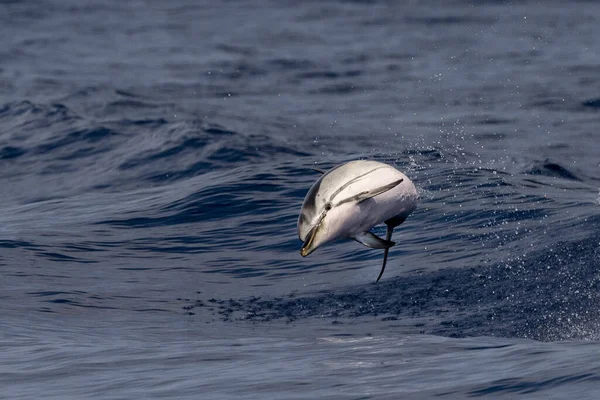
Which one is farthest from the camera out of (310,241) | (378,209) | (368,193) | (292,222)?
(292,222)

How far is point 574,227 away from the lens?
39.7 ft

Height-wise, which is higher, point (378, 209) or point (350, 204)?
point (350, 204)

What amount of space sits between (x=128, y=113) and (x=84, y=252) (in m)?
10.2

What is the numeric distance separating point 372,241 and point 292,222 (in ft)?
22.3

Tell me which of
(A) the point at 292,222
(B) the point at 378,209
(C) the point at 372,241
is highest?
(B) the point at 378,209

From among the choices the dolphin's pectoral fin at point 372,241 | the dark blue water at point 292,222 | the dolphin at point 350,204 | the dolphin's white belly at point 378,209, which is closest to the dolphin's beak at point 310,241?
the dolphin at point 350,204

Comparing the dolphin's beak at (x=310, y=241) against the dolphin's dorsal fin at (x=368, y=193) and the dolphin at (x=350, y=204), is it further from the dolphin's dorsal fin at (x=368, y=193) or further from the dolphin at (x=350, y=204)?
the dolphin's dorsal fin at (x=368, y=193)

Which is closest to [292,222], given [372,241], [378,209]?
[378,209]

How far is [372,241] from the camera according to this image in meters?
6.82

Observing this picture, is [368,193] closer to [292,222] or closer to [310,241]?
[310,241]

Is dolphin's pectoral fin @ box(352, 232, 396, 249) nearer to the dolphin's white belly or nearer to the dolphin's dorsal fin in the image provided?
the dolphin's white belly

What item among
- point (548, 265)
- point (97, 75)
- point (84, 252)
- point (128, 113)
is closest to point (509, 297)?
point (548, 265)

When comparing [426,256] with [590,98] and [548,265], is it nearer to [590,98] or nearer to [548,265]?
[548,265]

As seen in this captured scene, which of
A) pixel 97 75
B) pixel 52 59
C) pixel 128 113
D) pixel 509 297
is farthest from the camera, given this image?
pixel 52 59
